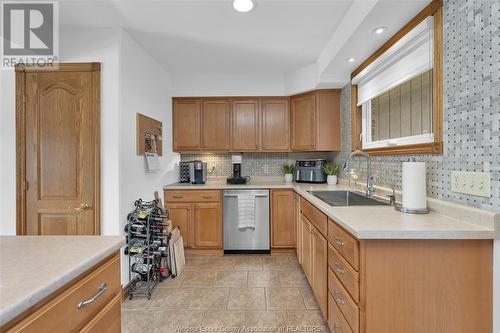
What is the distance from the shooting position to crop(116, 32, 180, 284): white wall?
7.55ft

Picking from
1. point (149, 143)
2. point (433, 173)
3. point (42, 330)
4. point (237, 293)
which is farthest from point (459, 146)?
point (149, 143)

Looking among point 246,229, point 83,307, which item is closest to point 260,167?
point 246,229

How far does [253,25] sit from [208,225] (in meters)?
2.37

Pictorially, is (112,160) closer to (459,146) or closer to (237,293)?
(237,293)

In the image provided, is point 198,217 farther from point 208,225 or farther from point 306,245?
point 306,245

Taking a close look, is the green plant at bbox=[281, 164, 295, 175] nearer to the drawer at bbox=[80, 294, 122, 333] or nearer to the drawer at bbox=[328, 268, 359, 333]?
the drawer at bbox=[328, 268, 359, 333]

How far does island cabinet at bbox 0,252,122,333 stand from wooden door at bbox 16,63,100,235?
4.76 ft

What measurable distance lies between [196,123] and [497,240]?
3322 millimetres

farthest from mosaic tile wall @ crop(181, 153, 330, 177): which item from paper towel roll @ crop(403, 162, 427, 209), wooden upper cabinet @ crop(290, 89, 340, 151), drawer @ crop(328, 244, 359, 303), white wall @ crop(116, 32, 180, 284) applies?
paper towel roll @ crop(403, 162, 427, 209)

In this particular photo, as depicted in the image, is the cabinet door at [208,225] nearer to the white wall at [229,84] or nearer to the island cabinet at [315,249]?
the island cabinet at [315,249]

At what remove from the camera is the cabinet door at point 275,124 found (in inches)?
144

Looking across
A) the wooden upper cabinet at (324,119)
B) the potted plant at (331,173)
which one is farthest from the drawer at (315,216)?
the wooden upper cabinet at (324,119)

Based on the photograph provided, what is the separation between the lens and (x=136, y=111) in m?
2.57

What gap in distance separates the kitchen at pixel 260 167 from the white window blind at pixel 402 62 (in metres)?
0.02
